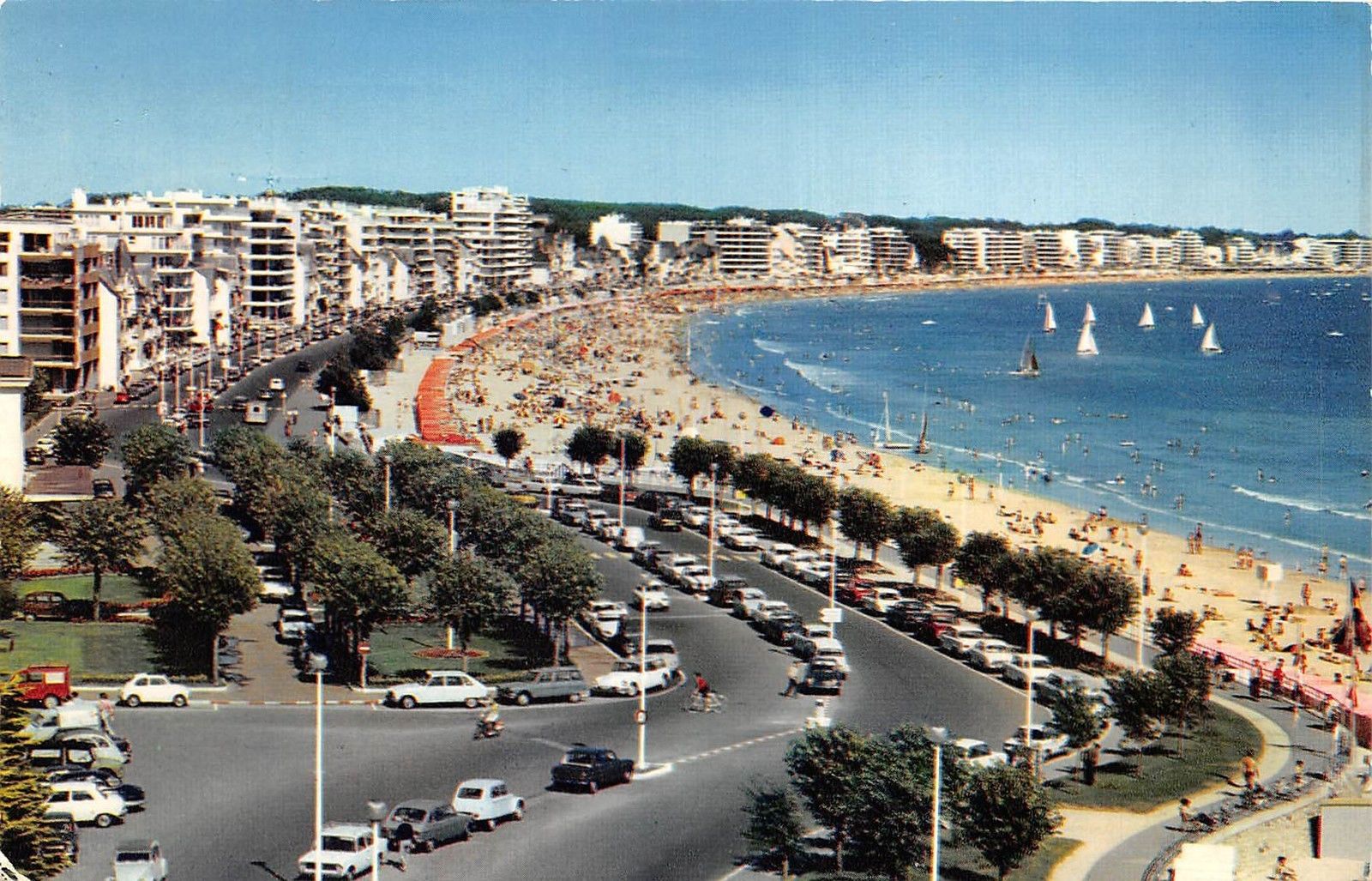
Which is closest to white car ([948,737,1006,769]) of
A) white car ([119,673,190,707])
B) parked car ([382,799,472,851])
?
parked car ([382,799,472,851])

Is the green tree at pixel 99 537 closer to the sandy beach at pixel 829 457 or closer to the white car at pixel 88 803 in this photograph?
the white car at pixel 88 803

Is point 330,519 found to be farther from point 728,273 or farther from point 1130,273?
point 1130,273

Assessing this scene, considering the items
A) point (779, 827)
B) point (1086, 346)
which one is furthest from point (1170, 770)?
point (1086, 346)

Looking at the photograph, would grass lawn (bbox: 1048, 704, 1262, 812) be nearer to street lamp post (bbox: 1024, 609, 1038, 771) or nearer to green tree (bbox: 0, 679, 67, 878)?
street lamp post (bbox: 1024, 609, 1038, 771)

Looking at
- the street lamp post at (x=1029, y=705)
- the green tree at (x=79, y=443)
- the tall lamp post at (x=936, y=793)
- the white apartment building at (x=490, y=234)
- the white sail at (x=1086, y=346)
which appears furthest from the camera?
the white apartment building at (x=490, y=234)

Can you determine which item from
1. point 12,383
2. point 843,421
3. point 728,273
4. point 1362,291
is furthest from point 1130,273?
point 12,383

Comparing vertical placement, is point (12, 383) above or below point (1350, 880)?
above

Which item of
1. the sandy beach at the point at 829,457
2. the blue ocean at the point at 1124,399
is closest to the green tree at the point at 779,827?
the sandy beach at the point at 829,457
